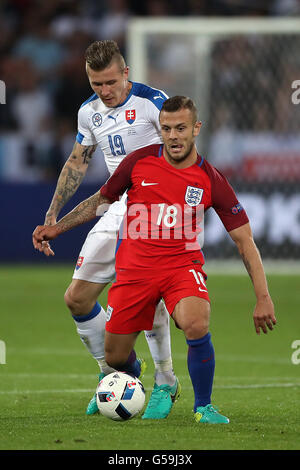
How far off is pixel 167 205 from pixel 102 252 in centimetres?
86

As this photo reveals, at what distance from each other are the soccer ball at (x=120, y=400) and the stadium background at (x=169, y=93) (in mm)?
9294

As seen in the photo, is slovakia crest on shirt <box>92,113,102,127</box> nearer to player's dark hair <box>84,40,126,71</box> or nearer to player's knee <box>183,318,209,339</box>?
player's dark hair <box>84,40,126,71</box>

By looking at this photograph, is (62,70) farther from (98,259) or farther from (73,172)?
(98,259)

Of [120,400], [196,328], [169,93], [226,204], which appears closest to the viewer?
[196,328]

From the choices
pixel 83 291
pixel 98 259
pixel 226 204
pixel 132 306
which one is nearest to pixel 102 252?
pixel 98 259

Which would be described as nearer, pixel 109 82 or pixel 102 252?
pixel 109 82

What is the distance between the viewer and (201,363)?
19.0 ft

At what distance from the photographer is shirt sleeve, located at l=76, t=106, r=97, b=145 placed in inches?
272

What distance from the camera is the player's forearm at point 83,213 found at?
6.13 metres

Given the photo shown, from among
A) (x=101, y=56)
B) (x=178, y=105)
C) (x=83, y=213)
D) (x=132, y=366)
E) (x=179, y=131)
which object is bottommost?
(x=132, y=366)

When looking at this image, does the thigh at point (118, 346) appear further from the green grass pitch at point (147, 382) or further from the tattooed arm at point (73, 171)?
the tattooed arm at point (73, 171)

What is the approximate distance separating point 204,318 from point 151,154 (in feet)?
3.44
